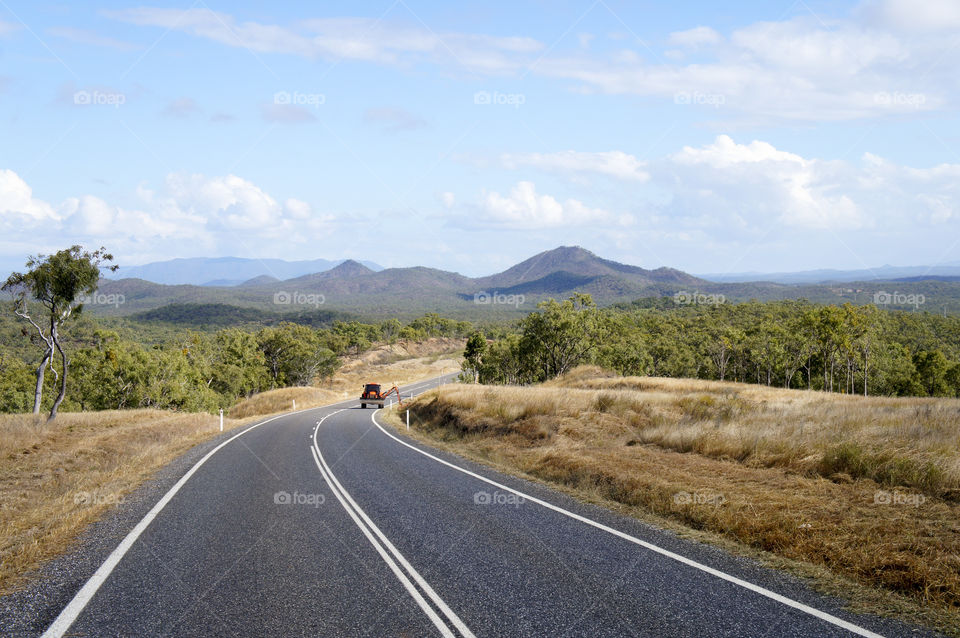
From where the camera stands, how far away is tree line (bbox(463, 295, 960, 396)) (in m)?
63.4

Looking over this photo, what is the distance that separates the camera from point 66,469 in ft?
49.8

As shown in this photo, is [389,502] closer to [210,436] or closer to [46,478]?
[46,478]

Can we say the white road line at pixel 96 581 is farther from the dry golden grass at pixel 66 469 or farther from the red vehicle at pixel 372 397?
the red vehicle at pixel 372 397

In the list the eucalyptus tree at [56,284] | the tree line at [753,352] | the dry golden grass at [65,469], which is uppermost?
the eucalyptus tree at [56,284]

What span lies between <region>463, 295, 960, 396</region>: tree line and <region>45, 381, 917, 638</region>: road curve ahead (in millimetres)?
50147

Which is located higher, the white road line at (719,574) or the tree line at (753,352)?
the white road line at (719,574)

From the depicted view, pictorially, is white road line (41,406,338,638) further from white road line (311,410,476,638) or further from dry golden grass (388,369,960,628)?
dry golden grass (388,369,960,628)

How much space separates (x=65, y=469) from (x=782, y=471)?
57.4ft

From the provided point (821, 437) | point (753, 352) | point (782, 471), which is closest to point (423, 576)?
point (782, 471)

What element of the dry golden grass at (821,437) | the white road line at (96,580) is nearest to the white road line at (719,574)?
the dry golden grass at (821,437)

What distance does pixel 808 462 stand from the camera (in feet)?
36.1

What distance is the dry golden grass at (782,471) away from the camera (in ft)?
22.5

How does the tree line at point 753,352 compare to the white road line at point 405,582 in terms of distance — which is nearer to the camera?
the white road line at point 405,582

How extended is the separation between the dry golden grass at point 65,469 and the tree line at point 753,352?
4100 centimetres
